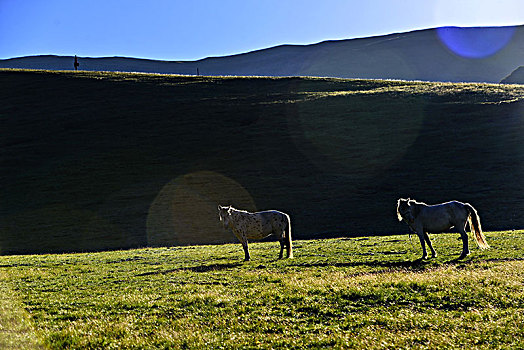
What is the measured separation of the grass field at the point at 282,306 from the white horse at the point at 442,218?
99 cm

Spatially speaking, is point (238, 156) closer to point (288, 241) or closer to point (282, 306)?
point (288, 241)

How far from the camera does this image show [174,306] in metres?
13.3

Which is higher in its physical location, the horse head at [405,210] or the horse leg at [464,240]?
the horse head at [405,210]

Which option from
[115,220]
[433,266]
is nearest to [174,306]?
[433,266]

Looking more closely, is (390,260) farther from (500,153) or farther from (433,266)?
(500,153)

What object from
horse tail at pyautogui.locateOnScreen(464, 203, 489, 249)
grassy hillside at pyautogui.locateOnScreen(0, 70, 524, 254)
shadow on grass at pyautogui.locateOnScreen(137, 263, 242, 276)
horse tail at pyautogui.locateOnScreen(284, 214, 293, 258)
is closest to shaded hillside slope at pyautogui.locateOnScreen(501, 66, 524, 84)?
grassy hillside at pyautogui.locateOnScreen(0, 70, 524, 254)

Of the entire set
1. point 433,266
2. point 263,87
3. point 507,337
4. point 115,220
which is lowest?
point 115,220

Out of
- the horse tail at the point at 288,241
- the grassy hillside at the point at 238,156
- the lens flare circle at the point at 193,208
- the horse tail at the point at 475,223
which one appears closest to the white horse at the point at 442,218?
the horse tail at the point at 475,223

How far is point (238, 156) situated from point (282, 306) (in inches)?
2298

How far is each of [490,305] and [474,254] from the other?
10393mm

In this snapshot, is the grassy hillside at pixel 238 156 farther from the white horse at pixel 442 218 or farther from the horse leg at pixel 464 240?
the horse leg at pixel 464 240

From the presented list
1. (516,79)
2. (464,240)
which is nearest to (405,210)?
(464,240)

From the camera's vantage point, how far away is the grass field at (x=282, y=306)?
9.76m

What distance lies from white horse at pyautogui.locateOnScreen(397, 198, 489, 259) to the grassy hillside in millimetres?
22848
